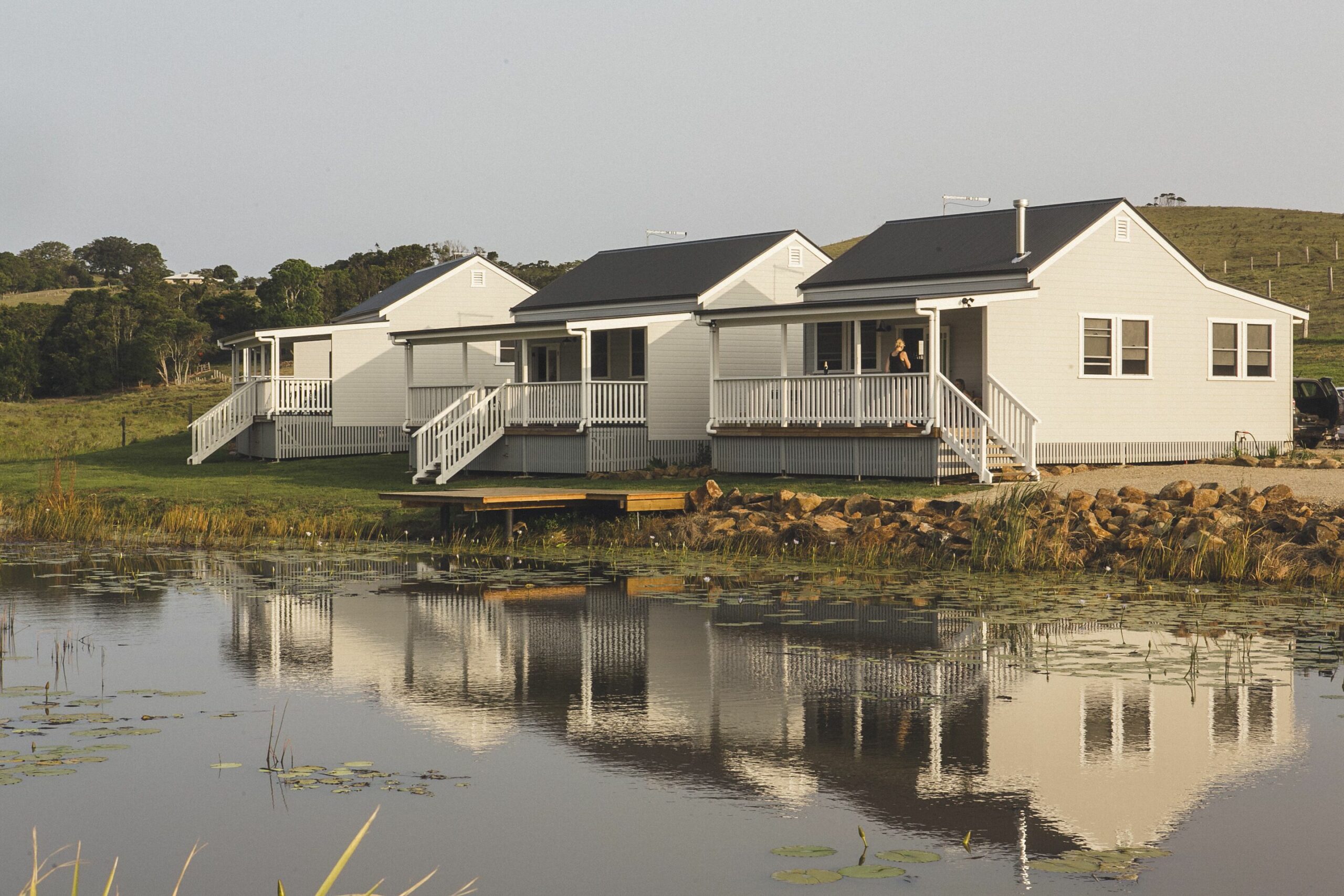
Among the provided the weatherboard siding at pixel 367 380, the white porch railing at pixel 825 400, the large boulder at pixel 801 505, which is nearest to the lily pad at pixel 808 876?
the large boulder at pixel 801 505

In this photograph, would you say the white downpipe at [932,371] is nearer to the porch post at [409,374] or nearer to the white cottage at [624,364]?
the white cottage at [624,364]

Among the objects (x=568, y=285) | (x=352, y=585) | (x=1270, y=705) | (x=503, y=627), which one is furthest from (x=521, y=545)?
(x=568, y=285)

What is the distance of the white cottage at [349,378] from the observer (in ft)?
139

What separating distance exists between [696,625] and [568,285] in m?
27.5

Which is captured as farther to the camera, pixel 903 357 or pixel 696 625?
pixel 903 357

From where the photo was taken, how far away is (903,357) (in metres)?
29.2

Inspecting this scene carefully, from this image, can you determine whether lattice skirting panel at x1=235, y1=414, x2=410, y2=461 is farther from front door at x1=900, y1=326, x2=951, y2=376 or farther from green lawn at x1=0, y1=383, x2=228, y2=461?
A: front door at x1=900, y1=326, x2=951, y2=376

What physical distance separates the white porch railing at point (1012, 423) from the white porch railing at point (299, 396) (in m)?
21.0

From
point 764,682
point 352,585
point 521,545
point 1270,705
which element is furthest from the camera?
point 521,545

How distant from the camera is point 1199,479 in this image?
27094 millimetres

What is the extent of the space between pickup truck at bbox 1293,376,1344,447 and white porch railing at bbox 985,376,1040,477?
10.4 metres

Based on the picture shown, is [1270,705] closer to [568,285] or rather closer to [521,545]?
[521,545]

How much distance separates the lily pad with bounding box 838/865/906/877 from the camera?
7.21 meters

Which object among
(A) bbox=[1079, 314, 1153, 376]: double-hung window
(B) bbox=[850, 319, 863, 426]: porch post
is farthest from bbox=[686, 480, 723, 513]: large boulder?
(A) bbox=[1079, 314, 1153, 376]: double-hung window
